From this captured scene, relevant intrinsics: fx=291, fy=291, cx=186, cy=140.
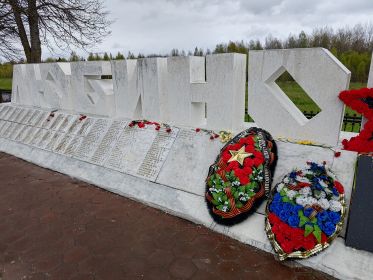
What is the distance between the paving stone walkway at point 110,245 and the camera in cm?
285

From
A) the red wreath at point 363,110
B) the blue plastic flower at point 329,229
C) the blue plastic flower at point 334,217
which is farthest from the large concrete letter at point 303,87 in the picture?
the blue plastic flower at point 329,229

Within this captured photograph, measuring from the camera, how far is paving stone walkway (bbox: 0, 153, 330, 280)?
112 inches

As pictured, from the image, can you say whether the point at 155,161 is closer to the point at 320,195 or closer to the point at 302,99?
the point at 320,195

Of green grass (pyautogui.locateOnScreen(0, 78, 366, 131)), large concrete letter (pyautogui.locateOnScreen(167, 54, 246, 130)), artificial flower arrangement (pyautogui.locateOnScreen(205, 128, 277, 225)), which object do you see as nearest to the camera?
artificial flower arrangement (pyautogui.locateOnScreen(205, 128, 277, 225))

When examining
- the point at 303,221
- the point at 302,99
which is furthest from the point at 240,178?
the point at 302,99

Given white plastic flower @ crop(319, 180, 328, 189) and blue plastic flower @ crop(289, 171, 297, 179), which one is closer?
white plastic flower @ crop(319, 180, 328, 189)

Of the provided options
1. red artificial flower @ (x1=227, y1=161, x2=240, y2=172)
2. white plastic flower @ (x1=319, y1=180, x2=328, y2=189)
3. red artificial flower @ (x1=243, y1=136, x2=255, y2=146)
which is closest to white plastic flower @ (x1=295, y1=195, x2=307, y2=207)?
white plastic flower @ (x1=319, y1=180, x2=328, y2=189)

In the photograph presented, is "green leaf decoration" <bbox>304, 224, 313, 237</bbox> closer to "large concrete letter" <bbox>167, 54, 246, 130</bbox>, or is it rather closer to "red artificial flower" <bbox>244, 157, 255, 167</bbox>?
"red artificial flower" <bbox>244, 157, 255, 167</bbox>

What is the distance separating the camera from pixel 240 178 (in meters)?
3.43

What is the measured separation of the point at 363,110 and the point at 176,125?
2748mm

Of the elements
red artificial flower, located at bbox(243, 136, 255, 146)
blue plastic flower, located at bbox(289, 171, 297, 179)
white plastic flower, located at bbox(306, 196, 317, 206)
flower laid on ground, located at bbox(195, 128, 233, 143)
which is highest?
red artificial flower, located at bbox(243, 136, 255, 146)

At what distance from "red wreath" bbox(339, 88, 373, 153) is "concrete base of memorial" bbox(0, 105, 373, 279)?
0.16m

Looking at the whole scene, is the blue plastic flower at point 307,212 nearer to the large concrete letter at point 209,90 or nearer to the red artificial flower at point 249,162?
the red artificial flower at point 249,162

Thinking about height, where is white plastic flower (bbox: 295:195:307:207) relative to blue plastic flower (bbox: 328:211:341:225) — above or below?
above
